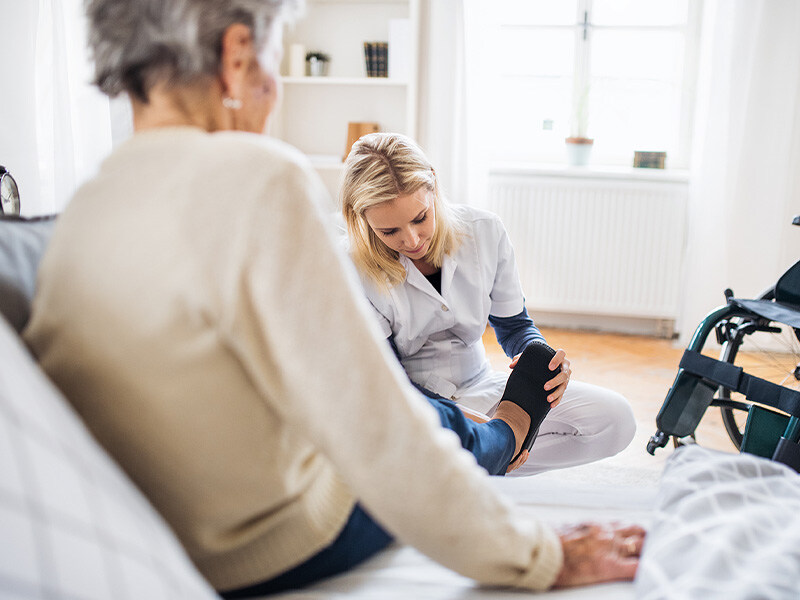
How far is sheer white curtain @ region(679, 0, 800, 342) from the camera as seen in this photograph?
330 cm

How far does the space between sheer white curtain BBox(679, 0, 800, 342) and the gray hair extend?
317 centimetres

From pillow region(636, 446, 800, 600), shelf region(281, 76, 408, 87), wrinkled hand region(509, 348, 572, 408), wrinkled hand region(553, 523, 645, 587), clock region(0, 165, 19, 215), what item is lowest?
wrinkled hand region(509, 348, 572, 408)

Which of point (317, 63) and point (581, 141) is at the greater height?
point (317, 63)

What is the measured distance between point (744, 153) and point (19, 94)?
3.17 meters

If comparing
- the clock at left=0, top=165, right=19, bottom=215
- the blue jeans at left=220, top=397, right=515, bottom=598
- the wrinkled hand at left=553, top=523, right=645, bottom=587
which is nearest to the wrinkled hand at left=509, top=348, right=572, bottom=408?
the blue jeans at left=220, top=397, right=515, bottom=598

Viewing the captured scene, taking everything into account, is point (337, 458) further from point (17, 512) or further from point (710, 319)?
point (710, 319)

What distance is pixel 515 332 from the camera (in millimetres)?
1816

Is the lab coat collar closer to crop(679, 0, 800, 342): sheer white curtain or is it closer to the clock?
the clock

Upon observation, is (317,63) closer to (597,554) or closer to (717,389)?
(717,389)

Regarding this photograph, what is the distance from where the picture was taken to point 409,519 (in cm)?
63

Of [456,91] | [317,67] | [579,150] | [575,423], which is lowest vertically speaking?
[575,423]

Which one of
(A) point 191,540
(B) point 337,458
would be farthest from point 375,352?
(A) point 191,540

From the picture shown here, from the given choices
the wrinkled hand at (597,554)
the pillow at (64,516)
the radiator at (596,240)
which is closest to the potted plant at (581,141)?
the radiator at (596,240)

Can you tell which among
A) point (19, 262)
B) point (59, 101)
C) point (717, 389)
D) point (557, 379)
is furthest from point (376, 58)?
point (19, 262)
